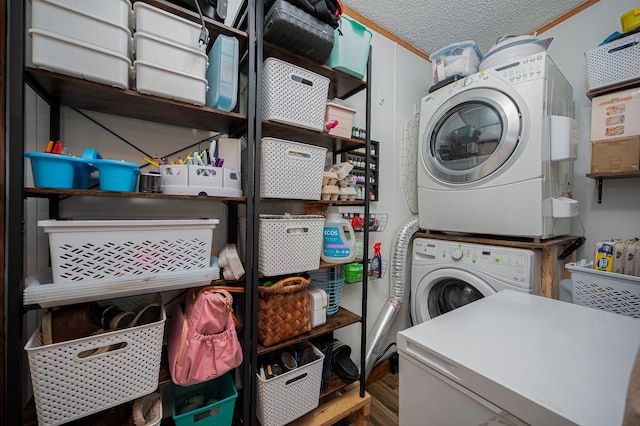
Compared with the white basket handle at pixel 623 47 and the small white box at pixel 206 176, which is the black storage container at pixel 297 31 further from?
the white basket handle at pixel 623 47

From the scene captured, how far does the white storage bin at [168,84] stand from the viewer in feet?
2.68

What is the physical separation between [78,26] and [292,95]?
0.69 meters

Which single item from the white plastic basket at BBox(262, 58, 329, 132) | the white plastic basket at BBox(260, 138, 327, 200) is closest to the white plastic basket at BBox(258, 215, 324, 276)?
the white plastic basket at BBox(260, 138, 327, 200)

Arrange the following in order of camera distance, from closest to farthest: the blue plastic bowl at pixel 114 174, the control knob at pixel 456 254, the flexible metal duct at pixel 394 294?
the blue plastic bowl at pixel 114 174 → the control knob at pixel 456 254 → the flexible metal duct at pixel 394 294

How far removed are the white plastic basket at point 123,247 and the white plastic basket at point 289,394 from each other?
0.64 metres

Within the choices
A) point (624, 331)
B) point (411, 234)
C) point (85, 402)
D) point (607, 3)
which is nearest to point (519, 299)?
point (624, 331)

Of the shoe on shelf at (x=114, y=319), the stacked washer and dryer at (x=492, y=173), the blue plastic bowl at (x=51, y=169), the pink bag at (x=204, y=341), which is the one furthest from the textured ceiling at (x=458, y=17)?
the shoe on shelf at (x=114, y=319)

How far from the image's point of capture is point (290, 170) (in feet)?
3.68

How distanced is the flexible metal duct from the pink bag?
3.58ft

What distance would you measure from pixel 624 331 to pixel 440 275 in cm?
94

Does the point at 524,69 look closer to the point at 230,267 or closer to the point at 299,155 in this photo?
the point at 299,155

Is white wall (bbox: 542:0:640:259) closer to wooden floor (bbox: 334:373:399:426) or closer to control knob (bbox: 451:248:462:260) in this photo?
control knob (bbox: 451:248:462:260)

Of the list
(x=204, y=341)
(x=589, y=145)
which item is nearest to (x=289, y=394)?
(x=204, y=341)

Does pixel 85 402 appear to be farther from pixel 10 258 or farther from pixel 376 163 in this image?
pixel 376 163
